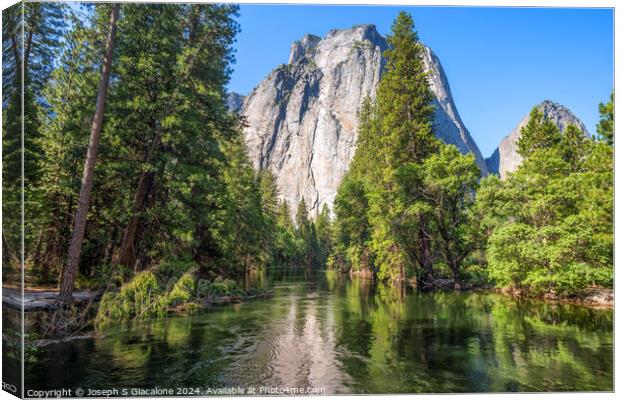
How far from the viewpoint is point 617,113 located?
8375 millimetres

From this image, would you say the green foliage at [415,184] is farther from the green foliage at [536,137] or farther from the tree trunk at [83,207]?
the tree trunk at [83,207]

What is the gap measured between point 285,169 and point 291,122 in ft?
36.9

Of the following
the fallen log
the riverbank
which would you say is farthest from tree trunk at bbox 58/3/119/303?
the riverbank

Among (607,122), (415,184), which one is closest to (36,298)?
(607,122)

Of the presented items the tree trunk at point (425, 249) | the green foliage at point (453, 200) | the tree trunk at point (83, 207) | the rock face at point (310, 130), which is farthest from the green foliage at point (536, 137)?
the rock face at point (310, 130)

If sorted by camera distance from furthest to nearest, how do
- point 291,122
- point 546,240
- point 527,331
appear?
point 291,122
point 546,240
point 527,331

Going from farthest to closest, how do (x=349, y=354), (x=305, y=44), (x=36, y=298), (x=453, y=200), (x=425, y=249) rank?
(x=425, y=249) → (x=453, y=200) → (x=305, y=44) → (x=36, y=298) → (x=349, y=354)

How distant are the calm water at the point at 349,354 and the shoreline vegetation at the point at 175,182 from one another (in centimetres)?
141

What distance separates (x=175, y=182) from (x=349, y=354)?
929 centimetres

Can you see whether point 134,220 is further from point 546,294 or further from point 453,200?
point 453,200

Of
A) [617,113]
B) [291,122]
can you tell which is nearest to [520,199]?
[617,113]

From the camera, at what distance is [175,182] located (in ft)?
51.5

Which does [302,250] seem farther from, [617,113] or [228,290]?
[617,113]

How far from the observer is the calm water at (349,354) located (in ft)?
25.1
